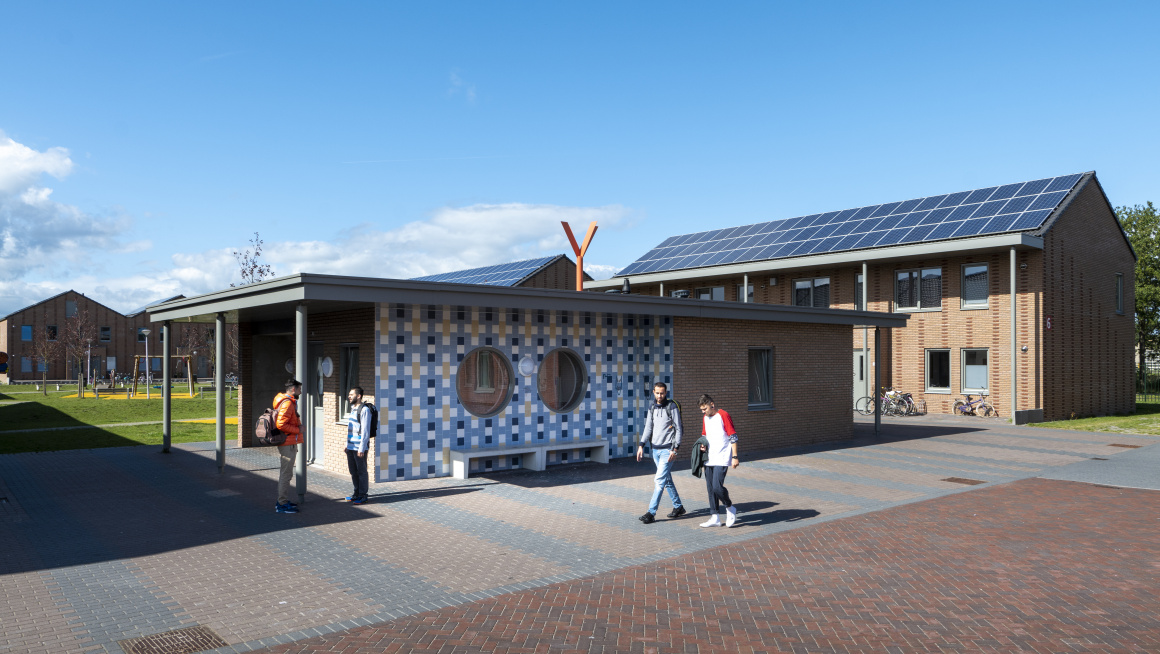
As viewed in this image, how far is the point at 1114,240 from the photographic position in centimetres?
2916

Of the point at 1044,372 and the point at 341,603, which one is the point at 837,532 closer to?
the point at 341,603

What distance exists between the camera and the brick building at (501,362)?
1220cm

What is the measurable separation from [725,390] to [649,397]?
1.76m

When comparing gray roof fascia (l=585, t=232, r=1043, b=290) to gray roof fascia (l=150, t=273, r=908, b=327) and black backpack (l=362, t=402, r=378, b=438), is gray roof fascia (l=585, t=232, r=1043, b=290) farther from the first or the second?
black backpack (l=362, t=402, r=378, b=438)

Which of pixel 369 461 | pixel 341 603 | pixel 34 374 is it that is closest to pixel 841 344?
pixel 369 461

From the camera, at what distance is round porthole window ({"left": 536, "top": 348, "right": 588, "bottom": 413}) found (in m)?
14.2

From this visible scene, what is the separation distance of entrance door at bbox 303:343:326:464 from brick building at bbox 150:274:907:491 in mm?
38

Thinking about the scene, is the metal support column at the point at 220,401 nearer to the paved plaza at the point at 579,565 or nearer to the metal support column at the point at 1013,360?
the paved plaza at the point at 579,565

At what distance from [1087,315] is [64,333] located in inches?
2795

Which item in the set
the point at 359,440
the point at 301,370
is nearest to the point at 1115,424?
the point at 359,440

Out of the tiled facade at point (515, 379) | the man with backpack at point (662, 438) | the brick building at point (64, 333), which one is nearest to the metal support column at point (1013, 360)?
the tiled facade at point (515, 379)

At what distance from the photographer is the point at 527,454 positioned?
44.8ft

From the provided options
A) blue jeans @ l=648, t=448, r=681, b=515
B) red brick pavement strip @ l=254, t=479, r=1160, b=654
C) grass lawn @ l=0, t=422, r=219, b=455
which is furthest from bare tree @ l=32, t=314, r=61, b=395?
red brick pavement strip @ l=254, t=479, r=1160, b=654

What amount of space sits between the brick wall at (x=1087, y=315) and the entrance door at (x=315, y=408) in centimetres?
2166
